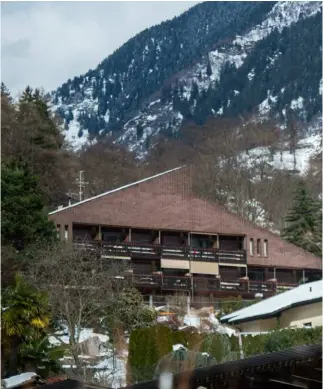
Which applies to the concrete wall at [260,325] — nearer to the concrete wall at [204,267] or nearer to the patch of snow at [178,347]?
the patch of snow at [178,347]

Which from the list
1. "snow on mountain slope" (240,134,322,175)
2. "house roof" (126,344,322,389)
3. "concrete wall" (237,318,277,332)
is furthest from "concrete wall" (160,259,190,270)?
"house roof" (126,344,322,389)

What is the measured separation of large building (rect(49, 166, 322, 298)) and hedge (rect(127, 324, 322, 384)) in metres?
18.3

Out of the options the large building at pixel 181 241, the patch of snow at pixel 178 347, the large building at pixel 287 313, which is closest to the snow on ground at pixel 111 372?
the patch of snow at pixel 178 347

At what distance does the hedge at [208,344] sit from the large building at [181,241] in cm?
1830

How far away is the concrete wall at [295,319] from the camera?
3014 cm

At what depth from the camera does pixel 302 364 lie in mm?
7352

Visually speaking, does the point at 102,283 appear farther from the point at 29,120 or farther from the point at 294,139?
the point at 294,139

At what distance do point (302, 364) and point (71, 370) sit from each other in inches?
725

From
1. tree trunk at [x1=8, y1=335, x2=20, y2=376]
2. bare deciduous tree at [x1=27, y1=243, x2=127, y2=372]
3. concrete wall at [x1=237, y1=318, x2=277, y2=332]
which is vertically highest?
bare deciduous tree at [x1=27, y1=243, x2=127, y2=372]

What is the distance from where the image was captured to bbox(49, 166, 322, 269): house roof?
50.9 m

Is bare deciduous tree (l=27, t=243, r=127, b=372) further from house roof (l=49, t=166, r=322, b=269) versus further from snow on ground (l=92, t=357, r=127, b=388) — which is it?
house roof (l=49, t=166, r=322, b=269)

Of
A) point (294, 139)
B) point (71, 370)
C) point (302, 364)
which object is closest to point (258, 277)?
point (71, 370)

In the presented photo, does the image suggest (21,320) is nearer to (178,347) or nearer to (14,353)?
(14,353)

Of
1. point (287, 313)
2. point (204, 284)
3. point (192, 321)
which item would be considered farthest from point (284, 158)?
point (287, 313)
